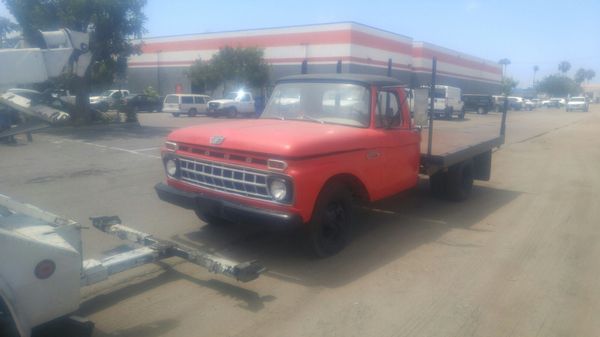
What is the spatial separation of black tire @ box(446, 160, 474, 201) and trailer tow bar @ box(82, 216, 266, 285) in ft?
14.9

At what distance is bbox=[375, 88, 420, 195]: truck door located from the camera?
5.89 m

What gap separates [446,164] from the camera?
22.1 ft

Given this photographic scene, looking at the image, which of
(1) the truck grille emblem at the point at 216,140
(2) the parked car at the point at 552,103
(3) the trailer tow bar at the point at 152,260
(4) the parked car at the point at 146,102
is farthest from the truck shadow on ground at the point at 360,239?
(2) the parked car at the point at 552,103

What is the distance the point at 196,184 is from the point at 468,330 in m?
3.16

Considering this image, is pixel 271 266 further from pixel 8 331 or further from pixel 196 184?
pixel 8 331

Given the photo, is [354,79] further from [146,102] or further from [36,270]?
[146,102]

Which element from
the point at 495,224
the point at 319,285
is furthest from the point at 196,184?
the point at 495,224

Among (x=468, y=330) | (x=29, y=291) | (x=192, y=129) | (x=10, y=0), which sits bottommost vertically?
(x=468, y=330)

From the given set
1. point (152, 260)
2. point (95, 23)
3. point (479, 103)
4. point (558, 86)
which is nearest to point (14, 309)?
point (152, 260)

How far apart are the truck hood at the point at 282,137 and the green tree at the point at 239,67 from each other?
32243 millimetres

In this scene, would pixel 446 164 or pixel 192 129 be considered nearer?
pixel 192 129

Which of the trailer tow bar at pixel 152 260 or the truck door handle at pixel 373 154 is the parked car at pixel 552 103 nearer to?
the truck door handle at pixel 373 154

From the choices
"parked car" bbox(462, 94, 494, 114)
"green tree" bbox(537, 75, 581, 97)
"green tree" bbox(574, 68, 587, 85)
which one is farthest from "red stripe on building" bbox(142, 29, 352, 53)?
"green tree" bbox(574, 68, 587, 85)

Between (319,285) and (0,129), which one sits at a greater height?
(0,129)
